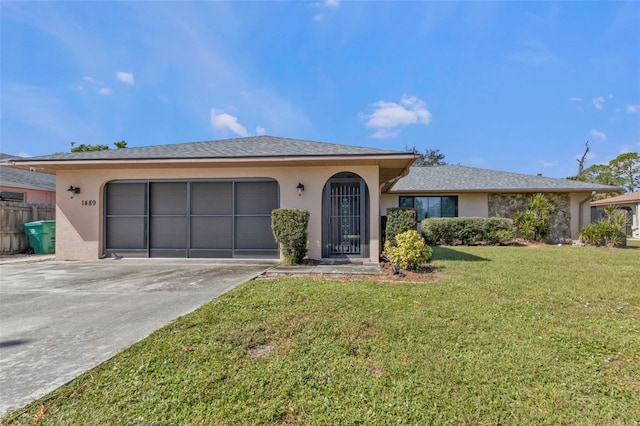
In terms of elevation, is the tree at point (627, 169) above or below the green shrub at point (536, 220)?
above

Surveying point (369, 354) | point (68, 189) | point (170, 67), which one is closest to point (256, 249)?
point (68, 189)

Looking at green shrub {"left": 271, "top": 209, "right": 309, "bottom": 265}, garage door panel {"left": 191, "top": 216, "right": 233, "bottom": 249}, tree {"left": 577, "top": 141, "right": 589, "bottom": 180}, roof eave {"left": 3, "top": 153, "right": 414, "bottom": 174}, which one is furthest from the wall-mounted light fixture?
tree {"left": 577, "top": 141, "right": 589, "bottom": 180}

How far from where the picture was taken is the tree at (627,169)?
34.2 meters

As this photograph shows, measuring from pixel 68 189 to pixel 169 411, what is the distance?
9.55 m

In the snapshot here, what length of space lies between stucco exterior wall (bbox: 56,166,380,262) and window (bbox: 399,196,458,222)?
8414 millimetres

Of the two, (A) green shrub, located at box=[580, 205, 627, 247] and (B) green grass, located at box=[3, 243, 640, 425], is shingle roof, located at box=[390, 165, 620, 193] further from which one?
(B) green grass, located at box=[3, 243, 640, 425]

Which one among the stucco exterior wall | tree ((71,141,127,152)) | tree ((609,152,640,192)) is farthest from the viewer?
tree ((609,152,640,192))

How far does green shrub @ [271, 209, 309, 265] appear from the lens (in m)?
7.22

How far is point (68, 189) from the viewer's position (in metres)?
8.80

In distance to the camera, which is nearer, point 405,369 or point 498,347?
point 405,369

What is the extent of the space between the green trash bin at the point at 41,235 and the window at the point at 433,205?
14808 mm

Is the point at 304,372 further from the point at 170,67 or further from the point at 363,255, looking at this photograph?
the point at 170,67

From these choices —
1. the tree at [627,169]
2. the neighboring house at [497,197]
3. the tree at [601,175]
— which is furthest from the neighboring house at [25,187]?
the tree at [627,169]

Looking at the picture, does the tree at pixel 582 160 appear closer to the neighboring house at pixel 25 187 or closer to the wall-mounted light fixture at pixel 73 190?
the wall-mounted light fixture at pixel 73 190
